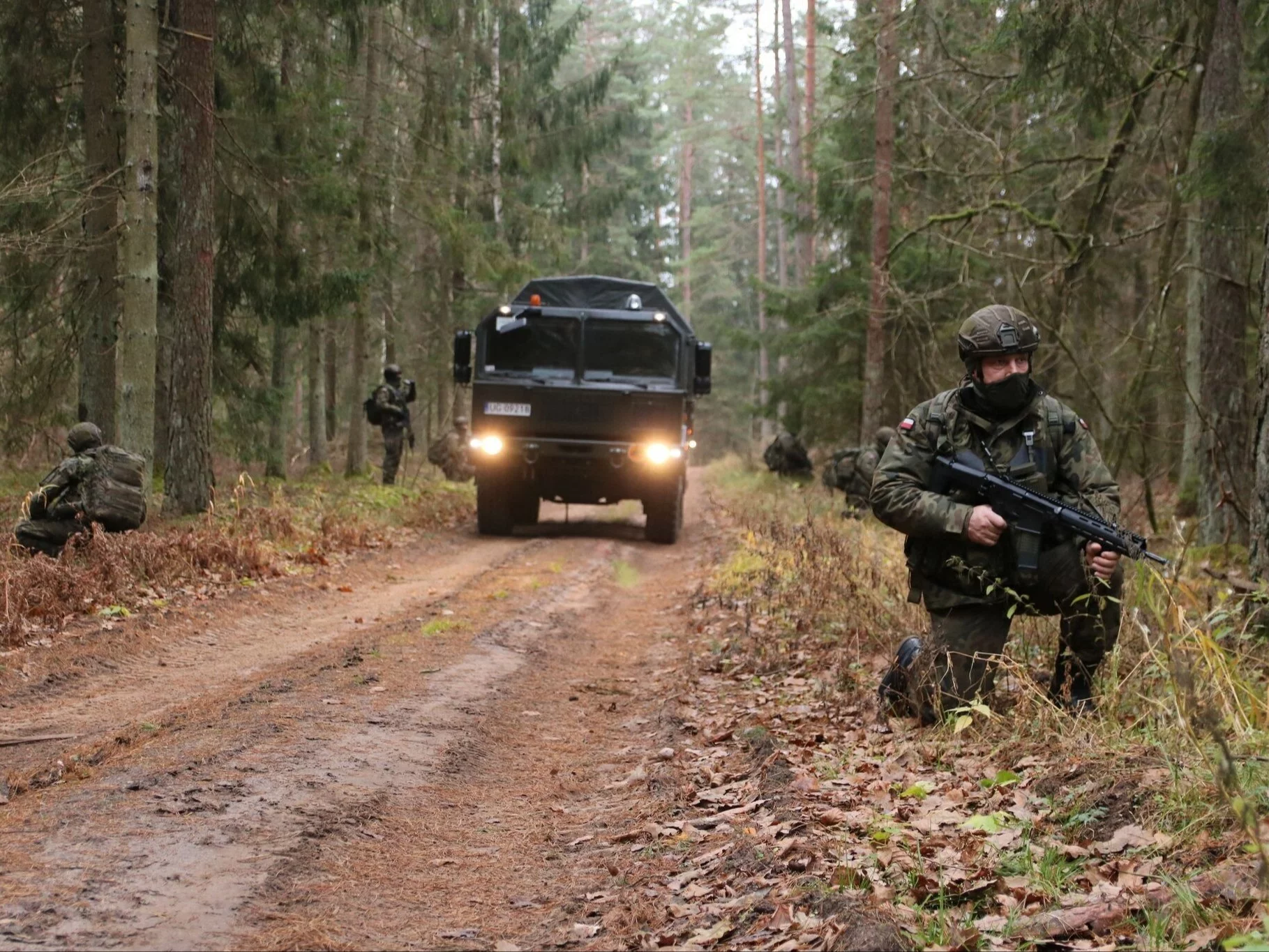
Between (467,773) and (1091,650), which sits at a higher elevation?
(1091,650)

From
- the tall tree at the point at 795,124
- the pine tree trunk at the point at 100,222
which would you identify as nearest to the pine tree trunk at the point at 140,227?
the pine tree trunk at the point at 100,222

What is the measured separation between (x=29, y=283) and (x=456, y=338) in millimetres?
4890

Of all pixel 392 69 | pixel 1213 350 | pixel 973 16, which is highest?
pixel 392 69

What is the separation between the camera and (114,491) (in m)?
9.20

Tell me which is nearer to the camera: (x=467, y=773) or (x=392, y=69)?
(x=467, y=773)

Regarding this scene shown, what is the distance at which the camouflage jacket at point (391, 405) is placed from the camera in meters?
17.9

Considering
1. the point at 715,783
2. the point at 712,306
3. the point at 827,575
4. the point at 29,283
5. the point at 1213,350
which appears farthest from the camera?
the point at 712,306

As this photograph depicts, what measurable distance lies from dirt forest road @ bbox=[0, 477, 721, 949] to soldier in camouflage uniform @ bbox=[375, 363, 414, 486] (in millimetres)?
9129

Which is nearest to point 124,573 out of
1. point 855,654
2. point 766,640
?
point 766,640

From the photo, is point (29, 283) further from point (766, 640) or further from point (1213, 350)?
point (1213, 350)

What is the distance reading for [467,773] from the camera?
4.84 metres

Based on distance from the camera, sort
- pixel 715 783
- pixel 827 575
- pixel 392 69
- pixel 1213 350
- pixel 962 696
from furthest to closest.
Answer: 1. pixel 392 69
2. pixel 1213 350
3. pixel 827 575
4. pixel 962 696
5. pixel 715 783

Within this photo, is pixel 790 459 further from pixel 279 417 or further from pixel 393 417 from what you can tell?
pixel 279 417

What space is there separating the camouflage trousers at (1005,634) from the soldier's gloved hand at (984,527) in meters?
0.30
